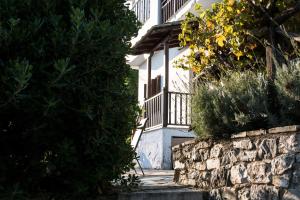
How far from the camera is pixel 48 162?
4.02 meters

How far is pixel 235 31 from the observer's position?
20.8 ft

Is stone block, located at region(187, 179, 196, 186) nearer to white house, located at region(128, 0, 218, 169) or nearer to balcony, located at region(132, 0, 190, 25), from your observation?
white house, located at region(128, 0, 218, 169)

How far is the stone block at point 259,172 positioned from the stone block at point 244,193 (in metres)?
0.12

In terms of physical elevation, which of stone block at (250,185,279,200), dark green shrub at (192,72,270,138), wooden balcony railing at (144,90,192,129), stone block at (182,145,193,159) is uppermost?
wooden balcony railing at (144,90,192,129)

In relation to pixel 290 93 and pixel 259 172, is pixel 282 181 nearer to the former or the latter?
pixel 259 172

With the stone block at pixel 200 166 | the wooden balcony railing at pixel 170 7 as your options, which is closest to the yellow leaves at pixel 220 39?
the stone block at pixel 200 166

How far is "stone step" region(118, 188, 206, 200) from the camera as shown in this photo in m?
4.47

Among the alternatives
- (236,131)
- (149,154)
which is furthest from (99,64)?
(149,154)

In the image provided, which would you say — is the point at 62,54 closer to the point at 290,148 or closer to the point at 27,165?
the point at 27,165

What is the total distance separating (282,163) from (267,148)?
0.26 metres

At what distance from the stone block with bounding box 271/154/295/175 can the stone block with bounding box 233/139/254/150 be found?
0.37 meters

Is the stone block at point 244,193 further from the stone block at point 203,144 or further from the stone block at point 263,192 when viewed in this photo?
the stone block at point 203,144

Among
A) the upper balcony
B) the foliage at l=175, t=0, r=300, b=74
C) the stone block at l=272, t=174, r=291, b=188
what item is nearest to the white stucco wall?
the upper balcony

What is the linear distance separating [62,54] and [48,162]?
1014mm
